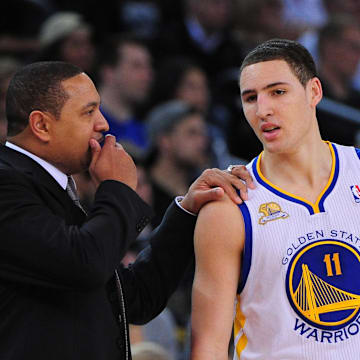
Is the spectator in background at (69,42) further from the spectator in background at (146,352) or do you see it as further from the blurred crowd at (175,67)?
the spectator in background at (146,352)

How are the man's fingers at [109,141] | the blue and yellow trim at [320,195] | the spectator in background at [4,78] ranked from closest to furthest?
the man's fingers at [109,141], the blue and yellow trim at [320,195], the spectator in background at [4,78]

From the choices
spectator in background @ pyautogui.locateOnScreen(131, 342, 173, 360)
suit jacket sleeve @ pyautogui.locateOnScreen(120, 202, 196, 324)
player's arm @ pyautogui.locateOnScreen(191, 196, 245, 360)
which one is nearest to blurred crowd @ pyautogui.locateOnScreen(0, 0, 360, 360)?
spectator in background @ pyautogui.locateOnScreen(131, 342, 173, 360)

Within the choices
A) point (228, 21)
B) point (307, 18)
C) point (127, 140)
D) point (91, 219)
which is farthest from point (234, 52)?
point (91, 219)

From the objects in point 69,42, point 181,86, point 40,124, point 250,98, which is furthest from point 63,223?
point 69,42

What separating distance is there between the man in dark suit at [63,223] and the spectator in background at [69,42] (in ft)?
15.8

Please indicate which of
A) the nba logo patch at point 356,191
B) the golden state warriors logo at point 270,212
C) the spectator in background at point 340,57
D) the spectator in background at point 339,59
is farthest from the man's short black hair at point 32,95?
the spectator in background at point 340,57

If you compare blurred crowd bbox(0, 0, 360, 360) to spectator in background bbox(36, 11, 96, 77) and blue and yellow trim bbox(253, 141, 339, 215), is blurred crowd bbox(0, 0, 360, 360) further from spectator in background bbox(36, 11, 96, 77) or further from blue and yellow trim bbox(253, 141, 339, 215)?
blue and yellow trim bbox(253, 141, 339, 215)

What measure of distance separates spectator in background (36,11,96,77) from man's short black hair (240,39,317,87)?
471 centimetres

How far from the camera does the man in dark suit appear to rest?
328cm

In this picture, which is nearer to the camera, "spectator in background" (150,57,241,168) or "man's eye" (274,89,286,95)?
"man's eye" (274,89,286,95)

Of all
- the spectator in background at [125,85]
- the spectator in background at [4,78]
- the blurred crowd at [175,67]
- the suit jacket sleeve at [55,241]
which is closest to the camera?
the suit jacket sleeve at [55,241]

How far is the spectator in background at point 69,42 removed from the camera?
8492 mm

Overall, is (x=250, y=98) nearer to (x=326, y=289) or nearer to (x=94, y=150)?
(x=94, y=150)

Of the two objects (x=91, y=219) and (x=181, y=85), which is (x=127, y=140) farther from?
(x=91, y=219)
